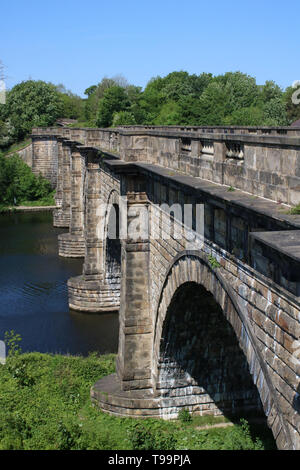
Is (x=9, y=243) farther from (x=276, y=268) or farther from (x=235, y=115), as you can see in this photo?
(x=276, y=268)

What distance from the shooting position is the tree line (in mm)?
Answer: 49625

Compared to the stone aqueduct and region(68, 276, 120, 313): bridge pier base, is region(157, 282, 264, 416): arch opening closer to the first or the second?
the stone aqueduct

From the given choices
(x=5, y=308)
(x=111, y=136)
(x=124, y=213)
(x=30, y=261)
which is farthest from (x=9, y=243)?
(x=124, y=213)

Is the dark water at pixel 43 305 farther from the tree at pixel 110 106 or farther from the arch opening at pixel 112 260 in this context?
the tree at pixel 110 106

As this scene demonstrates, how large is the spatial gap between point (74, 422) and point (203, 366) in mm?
3827

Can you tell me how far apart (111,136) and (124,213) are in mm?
7631

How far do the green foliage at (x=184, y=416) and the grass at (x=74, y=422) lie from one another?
0.09 feet

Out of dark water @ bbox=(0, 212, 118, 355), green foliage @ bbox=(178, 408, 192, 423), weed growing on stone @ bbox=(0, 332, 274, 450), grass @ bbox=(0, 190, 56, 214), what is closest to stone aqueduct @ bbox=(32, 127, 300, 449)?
green foliage @ bbox=(178, 408, 192, 423)

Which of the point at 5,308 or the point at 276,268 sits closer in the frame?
the point at 276,268

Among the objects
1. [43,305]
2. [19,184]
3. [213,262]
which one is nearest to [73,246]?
[43,305]

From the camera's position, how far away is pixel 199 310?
1438 cm

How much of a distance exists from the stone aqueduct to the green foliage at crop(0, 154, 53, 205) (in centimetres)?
3251

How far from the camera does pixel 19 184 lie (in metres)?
58.9

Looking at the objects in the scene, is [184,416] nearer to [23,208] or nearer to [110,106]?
[23,208]
